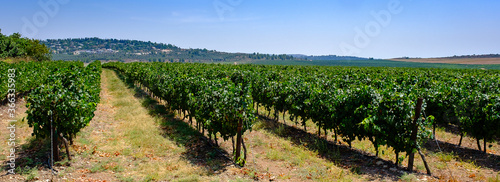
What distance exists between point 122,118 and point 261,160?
9693 mm

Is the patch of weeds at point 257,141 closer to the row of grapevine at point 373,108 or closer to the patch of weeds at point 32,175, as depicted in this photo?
the row of grapevine at point 373,108

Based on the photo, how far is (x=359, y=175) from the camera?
316 inches

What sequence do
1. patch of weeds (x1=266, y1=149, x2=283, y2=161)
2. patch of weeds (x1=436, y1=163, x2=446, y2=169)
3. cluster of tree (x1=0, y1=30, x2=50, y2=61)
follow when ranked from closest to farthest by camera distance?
patch of weeds (x1=436, y1=163, x2=446, y2=169) < patch of weeds (x1=266, y1=149, x2=283, y2=161) < cluster of tree (x1=0, y1=30, x2=50, y2=61)

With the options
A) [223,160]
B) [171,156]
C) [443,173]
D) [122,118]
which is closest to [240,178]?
[223,160]

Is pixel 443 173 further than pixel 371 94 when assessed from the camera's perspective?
No

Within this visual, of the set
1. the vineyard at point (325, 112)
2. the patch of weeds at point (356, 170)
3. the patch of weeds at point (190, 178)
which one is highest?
the vineyard at point (325, 112)

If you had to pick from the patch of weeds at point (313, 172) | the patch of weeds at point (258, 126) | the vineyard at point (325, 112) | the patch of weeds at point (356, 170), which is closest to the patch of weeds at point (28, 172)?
the vineyard at point (325, 112)

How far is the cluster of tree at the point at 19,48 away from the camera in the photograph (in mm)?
51150

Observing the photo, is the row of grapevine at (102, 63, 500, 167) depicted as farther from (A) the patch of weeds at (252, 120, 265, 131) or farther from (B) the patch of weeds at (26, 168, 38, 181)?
(B) the patch of weeds at (26, 168, 38, 181)

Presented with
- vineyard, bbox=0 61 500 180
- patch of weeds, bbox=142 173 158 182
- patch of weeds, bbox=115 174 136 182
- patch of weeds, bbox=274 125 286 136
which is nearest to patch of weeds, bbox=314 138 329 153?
vineyard, bbox=0 61 500 180

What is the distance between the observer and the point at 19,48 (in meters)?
58.8

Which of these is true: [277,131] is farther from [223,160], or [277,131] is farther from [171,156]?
[171,156]

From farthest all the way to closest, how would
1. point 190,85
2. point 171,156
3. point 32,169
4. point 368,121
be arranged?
point 190,85 < point 171,156 < point 368,121 < point 32,169

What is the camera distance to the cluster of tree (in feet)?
168
